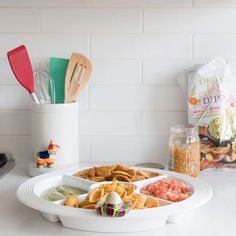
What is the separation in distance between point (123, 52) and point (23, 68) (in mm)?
309

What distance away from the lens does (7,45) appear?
62.2 inches

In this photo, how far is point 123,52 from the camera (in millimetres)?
1574

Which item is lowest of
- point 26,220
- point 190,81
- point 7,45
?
point 26,220

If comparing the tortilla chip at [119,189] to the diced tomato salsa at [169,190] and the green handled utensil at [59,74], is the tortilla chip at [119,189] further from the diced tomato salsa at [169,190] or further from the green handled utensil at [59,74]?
the green handled utensil at [59,74]

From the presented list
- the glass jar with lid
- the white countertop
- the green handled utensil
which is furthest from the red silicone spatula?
the glass jar with lid

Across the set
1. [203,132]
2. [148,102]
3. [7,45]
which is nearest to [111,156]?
[148,102]

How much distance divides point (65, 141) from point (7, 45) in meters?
0.36

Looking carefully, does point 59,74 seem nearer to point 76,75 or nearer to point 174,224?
point 76,75

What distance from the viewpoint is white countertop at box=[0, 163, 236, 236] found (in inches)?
41.1

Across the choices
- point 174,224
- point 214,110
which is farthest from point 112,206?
point 214,110

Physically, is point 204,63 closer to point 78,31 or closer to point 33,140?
point 78,31

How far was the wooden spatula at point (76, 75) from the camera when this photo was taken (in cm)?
149

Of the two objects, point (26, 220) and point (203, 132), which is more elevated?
point (203, 132)

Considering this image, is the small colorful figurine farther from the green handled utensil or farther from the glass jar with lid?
the glass jar with lid
